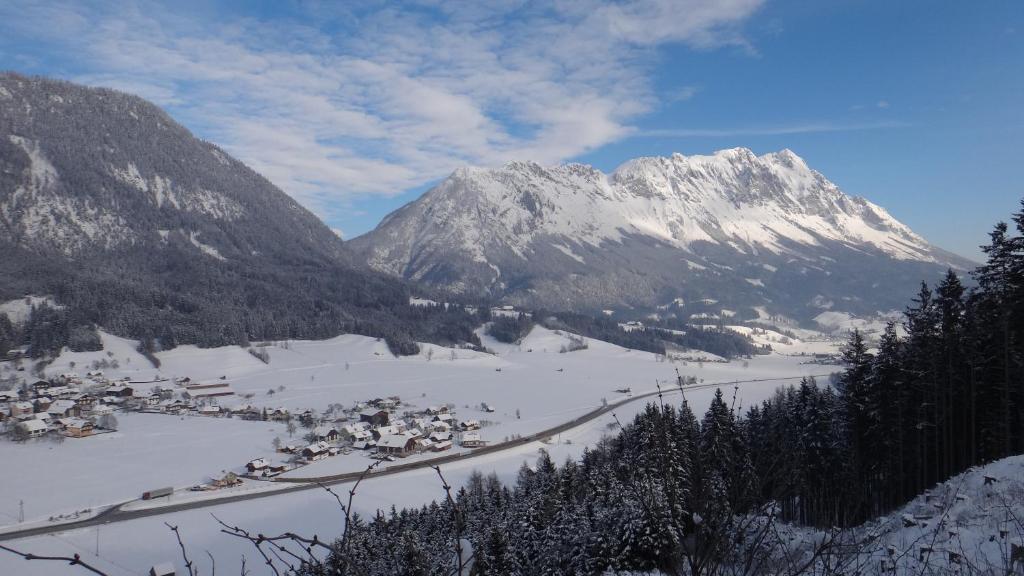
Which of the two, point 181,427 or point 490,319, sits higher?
point 490,319

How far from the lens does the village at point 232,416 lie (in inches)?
1906

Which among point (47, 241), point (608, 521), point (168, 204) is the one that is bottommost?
point (608, 521)

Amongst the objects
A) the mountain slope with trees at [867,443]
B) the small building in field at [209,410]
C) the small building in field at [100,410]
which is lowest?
the small building in field at [209,410]

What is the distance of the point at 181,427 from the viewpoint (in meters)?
55.2

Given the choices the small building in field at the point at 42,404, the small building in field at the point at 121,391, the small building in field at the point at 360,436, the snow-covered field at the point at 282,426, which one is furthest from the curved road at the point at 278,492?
the small building in field at the point at 121,391

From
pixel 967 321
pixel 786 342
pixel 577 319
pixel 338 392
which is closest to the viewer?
pixel 967 321

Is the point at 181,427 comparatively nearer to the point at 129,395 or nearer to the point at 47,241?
the point at 129,395

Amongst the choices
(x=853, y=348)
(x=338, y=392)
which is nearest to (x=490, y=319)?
(x=338, y=392)

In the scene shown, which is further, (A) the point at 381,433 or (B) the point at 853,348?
(A) the point at 381,433

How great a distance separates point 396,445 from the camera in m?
49.7

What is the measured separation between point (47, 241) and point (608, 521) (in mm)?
145901

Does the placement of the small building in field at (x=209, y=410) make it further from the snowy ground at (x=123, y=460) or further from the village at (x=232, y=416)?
the snowy ground at (x=123, y=460)

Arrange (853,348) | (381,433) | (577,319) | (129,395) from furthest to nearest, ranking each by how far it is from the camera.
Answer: (577,319)
(129,395)
(381,433)
(853,348)

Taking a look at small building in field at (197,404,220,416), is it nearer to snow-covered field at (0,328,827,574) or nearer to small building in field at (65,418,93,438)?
snow-covered field at (0,328,827,574)
